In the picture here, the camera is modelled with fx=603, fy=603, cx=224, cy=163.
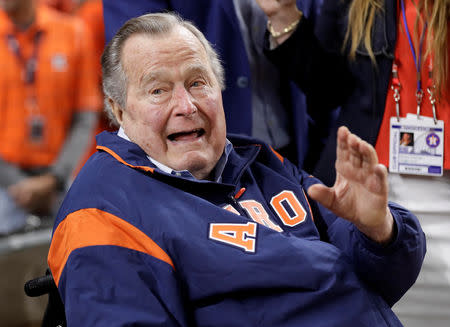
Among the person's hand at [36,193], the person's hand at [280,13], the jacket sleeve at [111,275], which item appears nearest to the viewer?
the jacket sleeve at [111,275]

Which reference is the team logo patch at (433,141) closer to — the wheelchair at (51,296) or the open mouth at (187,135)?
the open mouth at (187,135)

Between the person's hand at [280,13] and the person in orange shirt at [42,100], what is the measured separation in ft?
2.19

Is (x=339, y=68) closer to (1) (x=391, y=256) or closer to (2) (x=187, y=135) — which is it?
(2) (x=187, y=135)

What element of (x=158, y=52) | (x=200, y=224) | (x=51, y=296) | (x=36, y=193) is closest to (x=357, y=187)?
(x=200, y=224)

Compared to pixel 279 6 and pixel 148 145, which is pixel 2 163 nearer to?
pixel 148 145

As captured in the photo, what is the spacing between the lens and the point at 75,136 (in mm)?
2184

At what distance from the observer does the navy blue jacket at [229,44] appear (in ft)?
6.60

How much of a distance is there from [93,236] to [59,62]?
40.1 inches

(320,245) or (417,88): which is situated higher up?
(417,88)

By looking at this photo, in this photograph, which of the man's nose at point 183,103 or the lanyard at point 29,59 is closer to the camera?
the man's nose at point 183,103

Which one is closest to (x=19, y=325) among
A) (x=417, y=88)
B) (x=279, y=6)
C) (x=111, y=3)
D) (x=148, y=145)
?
(x=148, y=145)

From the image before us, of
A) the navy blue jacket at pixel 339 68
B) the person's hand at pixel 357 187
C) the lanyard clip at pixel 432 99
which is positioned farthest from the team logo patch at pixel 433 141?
the person's hand at pixel 357 187

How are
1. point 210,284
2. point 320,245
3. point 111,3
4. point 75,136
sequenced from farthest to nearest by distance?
point 75,136 < point 111,3 < point 320,245 < point 210,284

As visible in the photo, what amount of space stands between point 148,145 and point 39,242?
841mm
